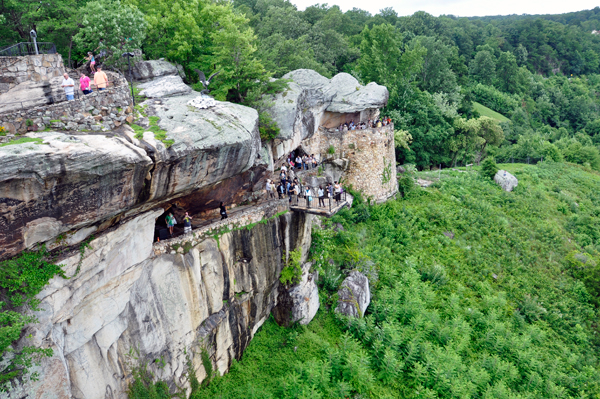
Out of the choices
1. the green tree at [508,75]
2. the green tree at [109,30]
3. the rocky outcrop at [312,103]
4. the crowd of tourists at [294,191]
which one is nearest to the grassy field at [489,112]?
the green tree at [508,75]

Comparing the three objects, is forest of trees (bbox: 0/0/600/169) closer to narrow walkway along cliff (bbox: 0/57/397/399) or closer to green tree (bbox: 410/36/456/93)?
green tree (bbox: 410/36/456/93)

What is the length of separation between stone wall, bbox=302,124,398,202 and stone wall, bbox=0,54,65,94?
51.4 ft

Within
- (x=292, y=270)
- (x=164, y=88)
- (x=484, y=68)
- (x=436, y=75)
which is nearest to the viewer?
(x=164, y=88)

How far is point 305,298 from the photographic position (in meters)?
19.2

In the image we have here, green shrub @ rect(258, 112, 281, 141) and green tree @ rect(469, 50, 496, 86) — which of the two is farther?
green tree @ rect(469, 50, 496, 86)

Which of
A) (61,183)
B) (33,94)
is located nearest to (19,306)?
(61,183)

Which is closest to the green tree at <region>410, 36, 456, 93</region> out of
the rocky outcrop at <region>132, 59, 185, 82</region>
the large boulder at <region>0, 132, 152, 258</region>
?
the rocky outcrop at <region>132, 59, 185, 82</region>

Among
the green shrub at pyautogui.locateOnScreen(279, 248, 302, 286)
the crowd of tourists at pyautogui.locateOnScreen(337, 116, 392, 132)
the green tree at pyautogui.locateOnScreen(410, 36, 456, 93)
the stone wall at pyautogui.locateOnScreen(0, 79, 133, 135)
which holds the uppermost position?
the stone wall at pyautogui.locateOnScreen(0, 79, 133, 135)

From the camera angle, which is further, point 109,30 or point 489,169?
point 489,169

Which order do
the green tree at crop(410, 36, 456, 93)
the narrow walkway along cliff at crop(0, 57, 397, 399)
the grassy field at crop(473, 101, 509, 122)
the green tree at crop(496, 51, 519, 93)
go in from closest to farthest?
the narrow walkway along cliff at crop(0, 57, 397, 399) → the green tree at crop(410, 36, 456, 93) → the grassy field at crop(473, 101, 509, 122) → the green tree at crop(496, 51, 519, 93)

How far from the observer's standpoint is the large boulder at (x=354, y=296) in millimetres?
20203

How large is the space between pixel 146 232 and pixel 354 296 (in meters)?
11.3

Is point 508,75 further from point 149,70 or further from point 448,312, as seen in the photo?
point 149,70

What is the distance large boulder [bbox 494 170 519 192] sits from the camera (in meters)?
37.3
